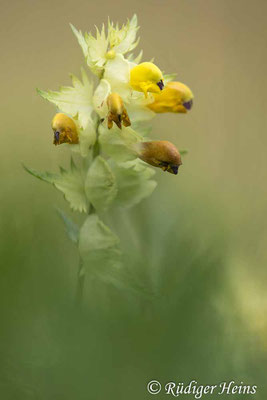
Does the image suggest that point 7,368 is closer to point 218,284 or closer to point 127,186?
point 218,284

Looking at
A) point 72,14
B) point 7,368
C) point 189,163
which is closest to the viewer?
point 7,368

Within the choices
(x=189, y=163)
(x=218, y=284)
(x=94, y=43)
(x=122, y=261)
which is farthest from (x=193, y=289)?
(x=189, y=163)

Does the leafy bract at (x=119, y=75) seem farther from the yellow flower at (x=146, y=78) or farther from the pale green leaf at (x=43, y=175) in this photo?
the pale green leaf at (x=43, y=175)

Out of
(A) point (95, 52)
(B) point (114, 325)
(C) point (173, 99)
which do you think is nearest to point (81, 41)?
(A) point (95, 52)

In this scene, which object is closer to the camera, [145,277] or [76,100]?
[145,277]

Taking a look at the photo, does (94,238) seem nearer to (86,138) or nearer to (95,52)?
(86,138)

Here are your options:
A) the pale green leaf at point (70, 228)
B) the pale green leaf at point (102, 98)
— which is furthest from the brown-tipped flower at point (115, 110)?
the pale green leaf at point (70, 228)
